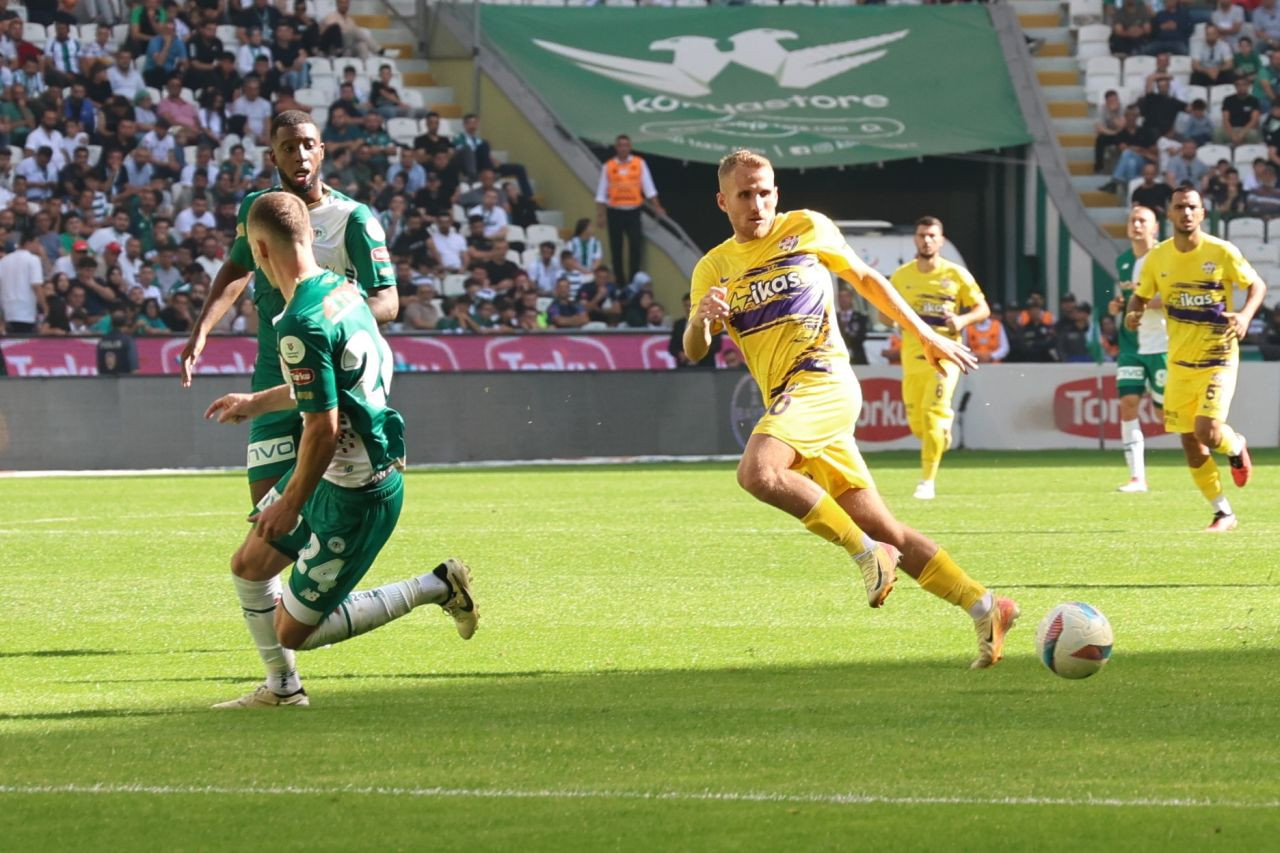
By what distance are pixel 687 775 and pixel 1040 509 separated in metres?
11.6

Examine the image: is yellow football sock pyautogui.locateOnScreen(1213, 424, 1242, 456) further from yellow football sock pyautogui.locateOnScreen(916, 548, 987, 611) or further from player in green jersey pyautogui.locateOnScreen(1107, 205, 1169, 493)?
yellow football sock pyautogui.locateOnScreen(916, 548, 987, 611)

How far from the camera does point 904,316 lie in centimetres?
840

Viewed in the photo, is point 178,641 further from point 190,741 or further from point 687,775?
point 687,775

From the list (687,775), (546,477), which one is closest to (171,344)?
(546,477)

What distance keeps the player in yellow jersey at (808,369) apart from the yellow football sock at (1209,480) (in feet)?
22.3

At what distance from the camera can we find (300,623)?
7.49 m

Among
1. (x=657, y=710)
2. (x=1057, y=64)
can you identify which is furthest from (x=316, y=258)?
(x=1057, y=64)

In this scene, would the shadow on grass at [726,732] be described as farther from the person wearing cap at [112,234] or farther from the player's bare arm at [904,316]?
the person wearing cap at [112,234]

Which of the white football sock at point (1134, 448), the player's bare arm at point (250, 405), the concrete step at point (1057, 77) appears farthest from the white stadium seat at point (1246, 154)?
the player's bare arm at point (250, 405)

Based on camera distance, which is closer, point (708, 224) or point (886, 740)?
point (886, 740)

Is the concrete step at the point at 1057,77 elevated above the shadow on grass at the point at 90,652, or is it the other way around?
the shadow on grass at the point at 90,652

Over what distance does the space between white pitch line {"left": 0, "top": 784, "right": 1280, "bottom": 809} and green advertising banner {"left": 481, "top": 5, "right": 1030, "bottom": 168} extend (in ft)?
88.6

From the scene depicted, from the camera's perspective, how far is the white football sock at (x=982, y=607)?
8.23m

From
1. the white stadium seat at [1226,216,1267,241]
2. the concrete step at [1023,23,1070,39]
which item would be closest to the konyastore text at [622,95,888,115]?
the concrete step at [1023,23,1070,39]
